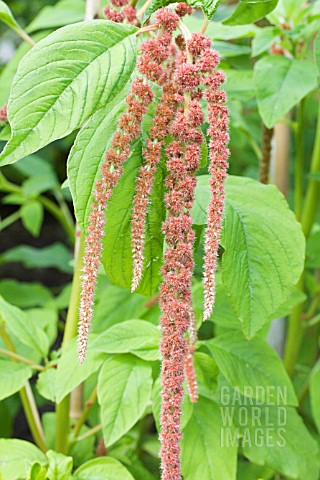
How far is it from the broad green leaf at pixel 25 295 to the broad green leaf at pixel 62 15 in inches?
27.1

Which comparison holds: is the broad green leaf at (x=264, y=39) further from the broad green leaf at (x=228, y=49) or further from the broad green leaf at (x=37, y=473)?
the broad green leaf at (x=37, y=473)

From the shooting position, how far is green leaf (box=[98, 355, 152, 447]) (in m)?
0.72

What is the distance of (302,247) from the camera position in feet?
2.41

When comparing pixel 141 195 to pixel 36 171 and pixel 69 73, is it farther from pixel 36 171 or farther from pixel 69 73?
pixel 36 171

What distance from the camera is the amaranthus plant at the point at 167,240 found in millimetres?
523

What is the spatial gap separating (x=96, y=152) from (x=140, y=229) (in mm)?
81

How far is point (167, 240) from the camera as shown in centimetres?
53

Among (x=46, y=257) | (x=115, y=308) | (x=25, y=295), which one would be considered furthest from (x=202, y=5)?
(x=46, y=257)

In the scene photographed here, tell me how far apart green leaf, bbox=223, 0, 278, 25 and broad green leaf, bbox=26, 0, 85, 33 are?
1.45ft

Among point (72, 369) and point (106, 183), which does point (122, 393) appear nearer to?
point (72, 369)

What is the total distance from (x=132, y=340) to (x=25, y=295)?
38.1 inches

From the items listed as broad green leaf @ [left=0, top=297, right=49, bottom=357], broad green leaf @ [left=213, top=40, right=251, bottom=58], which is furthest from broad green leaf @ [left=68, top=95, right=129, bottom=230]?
broad green leaf @ [left=213, top=40, right=251, bottom=58]

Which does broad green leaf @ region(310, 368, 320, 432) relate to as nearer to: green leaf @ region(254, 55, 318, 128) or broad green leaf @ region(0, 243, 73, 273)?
green leaf @ region(254, 55, 318, 128)

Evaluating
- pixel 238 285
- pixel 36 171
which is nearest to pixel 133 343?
pixel 238 285
